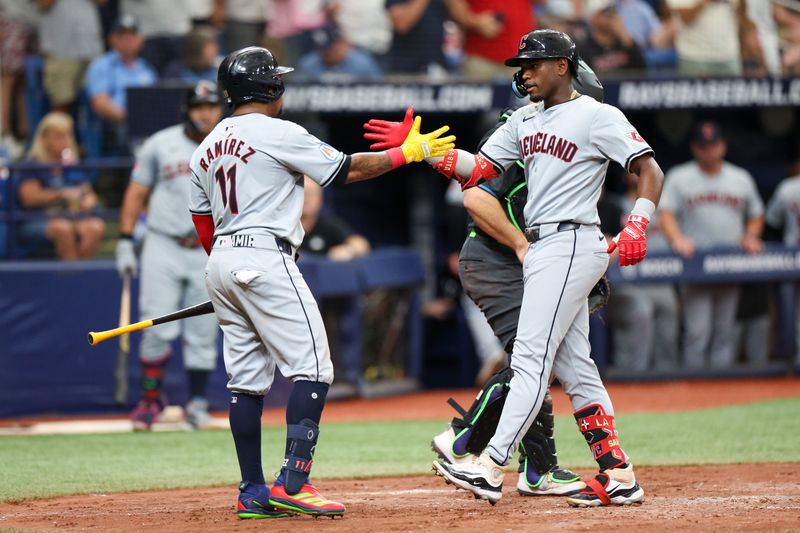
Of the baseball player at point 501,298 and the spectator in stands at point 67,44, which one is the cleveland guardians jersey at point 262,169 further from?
the spectator in stands at point 67,44

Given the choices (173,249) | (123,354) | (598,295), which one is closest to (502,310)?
(598,295)

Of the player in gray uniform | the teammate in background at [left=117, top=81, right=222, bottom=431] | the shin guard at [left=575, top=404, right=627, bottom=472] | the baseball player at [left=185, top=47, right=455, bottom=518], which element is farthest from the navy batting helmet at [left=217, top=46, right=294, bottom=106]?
the player in gray uniform

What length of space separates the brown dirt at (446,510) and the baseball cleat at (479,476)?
9 centimetres

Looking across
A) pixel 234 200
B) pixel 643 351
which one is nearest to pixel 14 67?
pixel 643 351

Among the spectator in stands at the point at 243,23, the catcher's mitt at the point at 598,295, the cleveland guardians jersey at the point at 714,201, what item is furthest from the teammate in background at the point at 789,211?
the catcher's mitt at the point at 598,295

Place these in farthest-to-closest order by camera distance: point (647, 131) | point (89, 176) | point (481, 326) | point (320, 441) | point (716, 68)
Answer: point (647, 131)
point (716, 68)
point (481, 326)
point (89, 176)
point (320, 441)

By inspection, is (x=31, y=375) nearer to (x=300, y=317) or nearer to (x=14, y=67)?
(x=14, y=67)

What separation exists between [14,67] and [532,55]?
7.99m

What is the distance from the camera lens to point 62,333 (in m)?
9.98

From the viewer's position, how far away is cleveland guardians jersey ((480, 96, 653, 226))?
5168 millimetres

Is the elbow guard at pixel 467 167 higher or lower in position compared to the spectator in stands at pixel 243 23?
lower

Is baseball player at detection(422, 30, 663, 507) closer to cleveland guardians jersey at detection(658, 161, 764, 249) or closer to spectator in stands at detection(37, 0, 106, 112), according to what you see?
cleveland guardians jersey at detection(658, 161, 764, 249)

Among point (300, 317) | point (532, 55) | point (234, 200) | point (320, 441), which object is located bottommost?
point (320, 441)

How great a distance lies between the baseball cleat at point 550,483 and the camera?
19.0 ft
